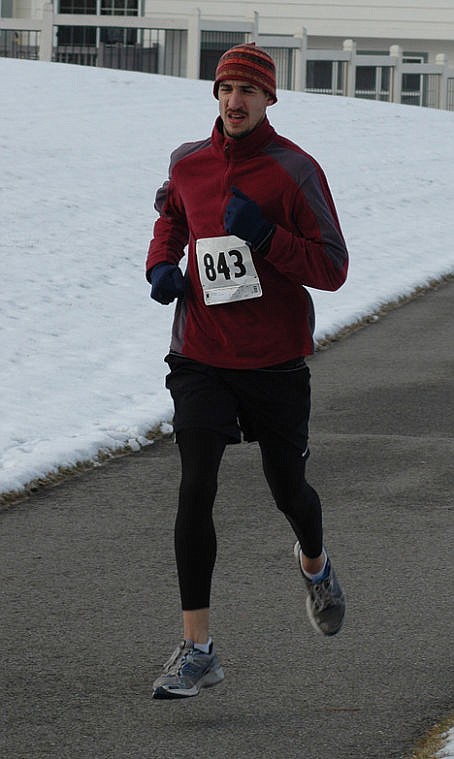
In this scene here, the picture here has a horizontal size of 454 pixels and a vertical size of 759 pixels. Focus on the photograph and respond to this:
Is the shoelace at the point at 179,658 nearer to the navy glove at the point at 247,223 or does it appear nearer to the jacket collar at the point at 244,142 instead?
the navy glove at the point at 247,223

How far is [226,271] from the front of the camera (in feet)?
14.1

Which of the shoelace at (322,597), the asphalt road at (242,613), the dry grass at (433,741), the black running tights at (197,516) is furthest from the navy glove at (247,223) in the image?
the dry grass at (433,741)

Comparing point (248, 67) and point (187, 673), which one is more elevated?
point (248, 67)

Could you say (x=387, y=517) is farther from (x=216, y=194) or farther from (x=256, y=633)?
(x=216, y=194)

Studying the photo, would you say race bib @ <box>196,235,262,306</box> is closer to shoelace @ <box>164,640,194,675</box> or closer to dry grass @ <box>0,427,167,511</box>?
shoelace @ <box>164,640,194,675</box>

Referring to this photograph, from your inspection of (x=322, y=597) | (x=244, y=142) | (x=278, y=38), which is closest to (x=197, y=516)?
(x=322, y=597)

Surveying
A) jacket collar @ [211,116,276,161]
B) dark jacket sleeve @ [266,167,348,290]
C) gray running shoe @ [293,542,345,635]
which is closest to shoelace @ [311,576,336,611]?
gray running shoe @ [293,542,345,635]

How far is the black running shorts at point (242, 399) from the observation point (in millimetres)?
4344

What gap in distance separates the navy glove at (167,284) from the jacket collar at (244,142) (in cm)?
40

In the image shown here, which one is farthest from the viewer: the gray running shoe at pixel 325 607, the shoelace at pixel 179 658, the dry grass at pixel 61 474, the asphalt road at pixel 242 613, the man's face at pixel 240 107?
the dry grass at pixel 61 474

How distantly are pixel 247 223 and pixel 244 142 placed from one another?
0.96 feet

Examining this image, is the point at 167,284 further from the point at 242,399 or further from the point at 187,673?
the point at 187,673

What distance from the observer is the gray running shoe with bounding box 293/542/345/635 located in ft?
15.2

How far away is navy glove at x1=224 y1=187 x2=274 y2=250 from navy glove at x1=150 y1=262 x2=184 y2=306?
0.26 m
